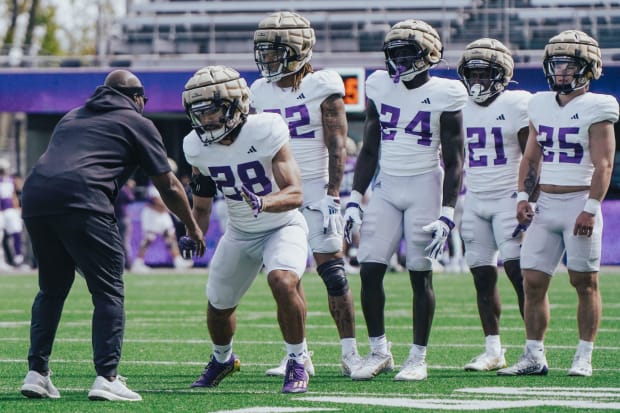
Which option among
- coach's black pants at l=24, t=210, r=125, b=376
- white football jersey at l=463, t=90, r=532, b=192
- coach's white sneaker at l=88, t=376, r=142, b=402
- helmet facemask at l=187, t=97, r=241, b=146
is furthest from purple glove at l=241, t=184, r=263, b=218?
white football jersey at l=463, t=90, r=532, b=192

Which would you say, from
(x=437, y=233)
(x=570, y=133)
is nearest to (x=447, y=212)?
(x=437, y=233)

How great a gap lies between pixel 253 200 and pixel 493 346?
2.14 meters

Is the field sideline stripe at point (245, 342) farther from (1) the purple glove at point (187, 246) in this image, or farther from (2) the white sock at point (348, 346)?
(1) the purple glove at point (187, 246)

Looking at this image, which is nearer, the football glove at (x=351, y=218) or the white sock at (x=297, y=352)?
the white sock at (x=297, y=352)

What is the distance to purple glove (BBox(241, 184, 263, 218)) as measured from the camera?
5.69 metres

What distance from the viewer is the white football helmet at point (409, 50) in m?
6.77

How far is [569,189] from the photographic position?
6.83 meters

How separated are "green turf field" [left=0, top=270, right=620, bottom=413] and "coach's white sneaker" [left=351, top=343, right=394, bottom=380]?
57mm

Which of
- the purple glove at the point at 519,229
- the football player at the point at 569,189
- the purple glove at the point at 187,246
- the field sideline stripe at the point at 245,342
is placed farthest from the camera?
the field sideline stripe at the point at 245,342

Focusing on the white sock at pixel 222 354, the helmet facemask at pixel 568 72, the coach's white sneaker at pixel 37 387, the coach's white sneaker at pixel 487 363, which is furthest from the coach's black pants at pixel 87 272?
the helmet facemask at pixel 568 72

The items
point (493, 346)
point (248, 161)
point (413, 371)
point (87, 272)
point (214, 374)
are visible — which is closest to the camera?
point (87, 272)

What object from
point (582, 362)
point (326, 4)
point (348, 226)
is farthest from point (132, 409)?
point (326, 4)

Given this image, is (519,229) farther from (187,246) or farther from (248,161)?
(187,246)

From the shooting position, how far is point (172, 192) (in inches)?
234
